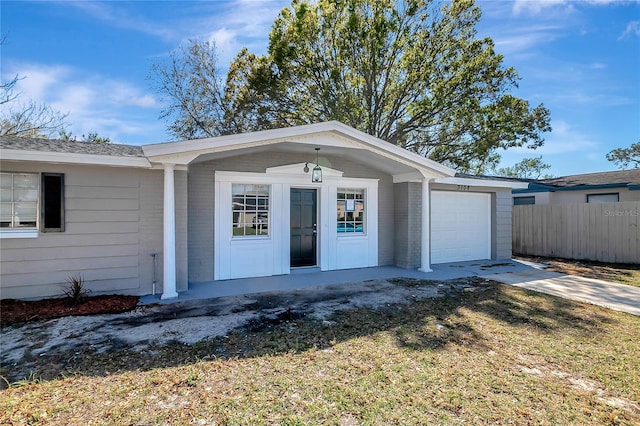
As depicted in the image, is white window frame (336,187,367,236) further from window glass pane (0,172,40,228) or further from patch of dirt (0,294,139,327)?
window glass pane (0,172,40,228)

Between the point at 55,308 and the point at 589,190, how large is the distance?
59.0ft

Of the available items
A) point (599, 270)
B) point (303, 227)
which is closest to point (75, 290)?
point (303, 227)

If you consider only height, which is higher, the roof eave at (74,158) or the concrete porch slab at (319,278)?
the roof eave at (74,158)

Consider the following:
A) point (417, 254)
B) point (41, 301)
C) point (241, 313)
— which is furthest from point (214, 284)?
point (417, 254)

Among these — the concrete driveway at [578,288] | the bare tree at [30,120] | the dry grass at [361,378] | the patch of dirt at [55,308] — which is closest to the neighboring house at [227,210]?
the patch of dirt at [55,308]

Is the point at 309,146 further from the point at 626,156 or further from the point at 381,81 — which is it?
the point at 626,156

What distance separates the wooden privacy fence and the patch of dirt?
13.0 meters

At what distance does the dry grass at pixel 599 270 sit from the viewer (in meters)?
7.95

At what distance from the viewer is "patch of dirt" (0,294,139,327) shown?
186 inches

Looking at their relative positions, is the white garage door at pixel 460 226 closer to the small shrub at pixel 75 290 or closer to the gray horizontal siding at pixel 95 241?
the gray horizontal siding at pixel 95 241

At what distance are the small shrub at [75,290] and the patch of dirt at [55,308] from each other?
0.15ft

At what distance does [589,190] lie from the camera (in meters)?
13.8

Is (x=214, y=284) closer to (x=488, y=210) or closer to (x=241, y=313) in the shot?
(x=241, y=313)

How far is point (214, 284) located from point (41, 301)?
2804mm
